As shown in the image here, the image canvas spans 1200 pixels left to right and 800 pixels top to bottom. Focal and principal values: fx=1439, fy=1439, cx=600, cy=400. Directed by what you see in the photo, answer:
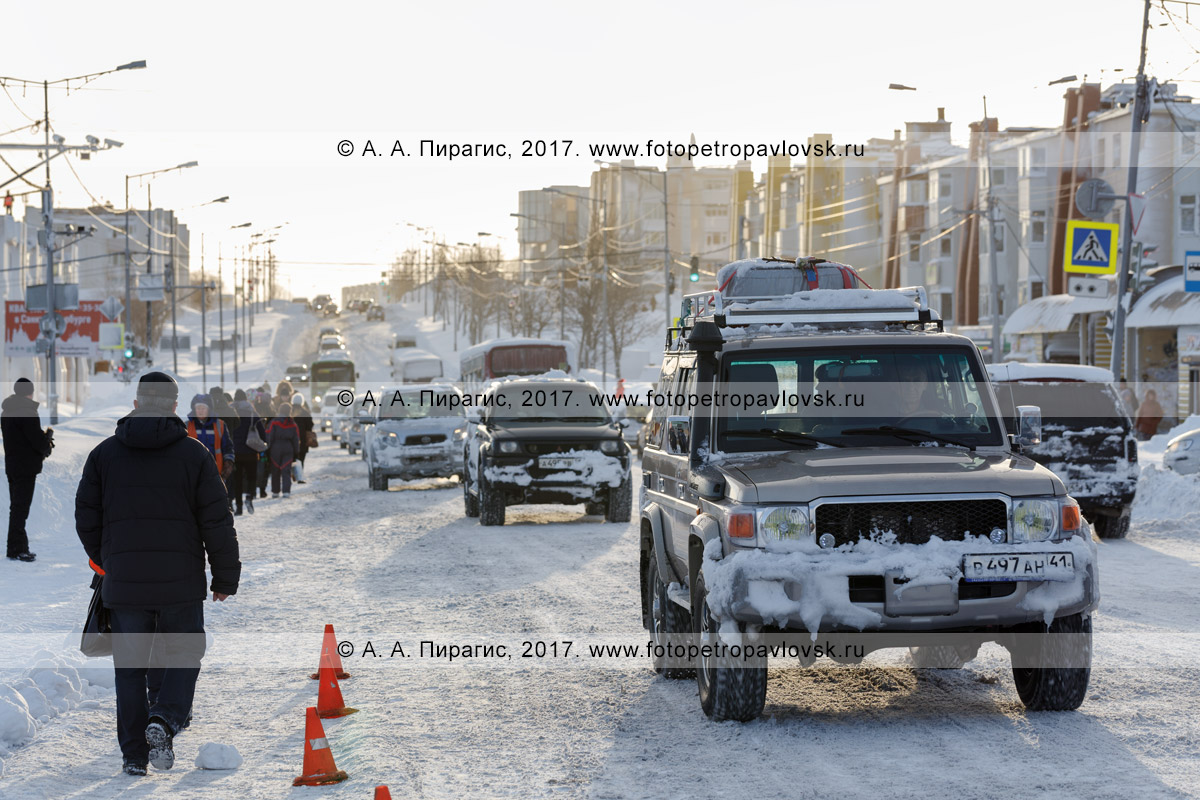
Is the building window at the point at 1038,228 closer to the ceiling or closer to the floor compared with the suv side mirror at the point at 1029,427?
closer to the ceiling

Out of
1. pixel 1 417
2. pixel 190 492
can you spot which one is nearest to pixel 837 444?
pixel 190 492

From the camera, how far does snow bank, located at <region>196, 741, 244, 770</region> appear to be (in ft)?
23.0

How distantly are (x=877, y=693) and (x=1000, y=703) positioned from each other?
2.48ft

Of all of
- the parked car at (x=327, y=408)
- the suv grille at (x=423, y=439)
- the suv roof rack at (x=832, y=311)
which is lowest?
the parked car at (x=327, y=408)

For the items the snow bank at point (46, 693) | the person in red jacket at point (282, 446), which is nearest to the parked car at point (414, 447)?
the person in red jacket at point (282, 446)

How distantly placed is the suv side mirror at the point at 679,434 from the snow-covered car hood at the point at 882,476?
1.97ft

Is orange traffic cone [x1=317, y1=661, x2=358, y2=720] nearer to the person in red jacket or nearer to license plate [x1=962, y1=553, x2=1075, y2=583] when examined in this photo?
license plate [x1=962, y1=553, x2=1075, y2=583]

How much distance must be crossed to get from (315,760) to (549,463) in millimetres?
13279

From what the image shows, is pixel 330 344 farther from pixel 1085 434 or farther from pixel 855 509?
pixel 855 509

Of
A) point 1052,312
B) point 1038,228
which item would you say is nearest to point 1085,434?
point 1052,312

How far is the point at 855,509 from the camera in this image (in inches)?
280

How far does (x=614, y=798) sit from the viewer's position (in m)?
6.27

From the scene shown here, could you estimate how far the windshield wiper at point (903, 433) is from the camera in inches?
314

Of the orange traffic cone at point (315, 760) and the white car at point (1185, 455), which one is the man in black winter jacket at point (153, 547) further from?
the white car at point (1185, 455)
